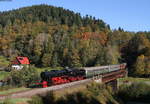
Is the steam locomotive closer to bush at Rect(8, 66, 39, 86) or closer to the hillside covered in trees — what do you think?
bush at Rect(8, 66, 39, 86)

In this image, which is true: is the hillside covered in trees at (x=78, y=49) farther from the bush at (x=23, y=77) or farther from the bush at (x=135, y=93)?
the bush at (x=23, y=77)

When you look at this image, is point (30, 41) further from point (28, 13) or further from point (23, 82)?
point (28, 13)

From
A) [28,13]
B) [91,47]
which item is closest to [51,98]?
[91,47]

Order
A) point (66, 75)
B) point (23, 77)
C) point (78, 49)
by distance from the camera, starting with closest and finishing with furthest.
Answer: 1. point (23, 77)
2. point (66, 75)
3. point (78, 49)

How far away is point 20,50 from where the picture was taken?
103m

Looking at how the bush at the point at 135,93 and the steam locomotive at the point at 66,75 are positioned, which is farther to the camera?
the bush at the point at 135,93

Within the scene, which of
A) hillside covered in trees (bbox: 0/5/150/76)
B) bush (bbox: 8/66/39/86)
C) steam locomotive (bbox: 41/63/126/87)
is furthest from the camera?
hillside covered in trees (bbox: 0/5/150/76)

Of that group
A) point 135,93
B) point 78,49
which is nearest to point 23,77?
point 135,93

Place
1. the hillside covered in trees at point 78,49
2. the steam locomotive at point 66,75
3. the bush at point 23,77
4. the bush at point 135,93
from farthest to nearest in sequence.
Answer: the hillside covered in trees at point 78,49
the bush at point 135,93
the bush at point 23,77
the steam locomotive at point 66,75

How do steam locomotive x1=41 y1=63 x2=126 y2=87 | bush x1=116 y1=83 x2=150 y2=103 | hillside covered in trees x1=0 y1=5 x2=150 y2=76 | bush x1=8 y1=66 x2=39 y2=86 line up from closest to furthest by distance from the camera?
1. steam locomotive x1=41 y1=63 x2=126 y2=87
2. bush x1=8 y1=66 x2=39 y2=86
3. bush x1=116 y1=83 x2=150 y2=103
4. hillside covered in trees x1=0 y1=5 x2=150 y2=76

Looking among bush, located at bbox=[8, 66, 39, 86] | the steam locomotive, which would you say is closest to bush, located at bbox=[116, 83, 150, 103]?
the steam locomotive

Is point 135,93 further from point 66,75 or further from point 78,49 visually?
point 78,49

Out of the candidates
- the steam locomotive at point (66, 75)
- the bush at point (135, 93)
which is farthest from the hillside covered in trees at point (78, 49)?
the bush at point (135, 93)

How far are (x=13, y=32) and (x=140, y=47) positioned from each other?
66.8 m
